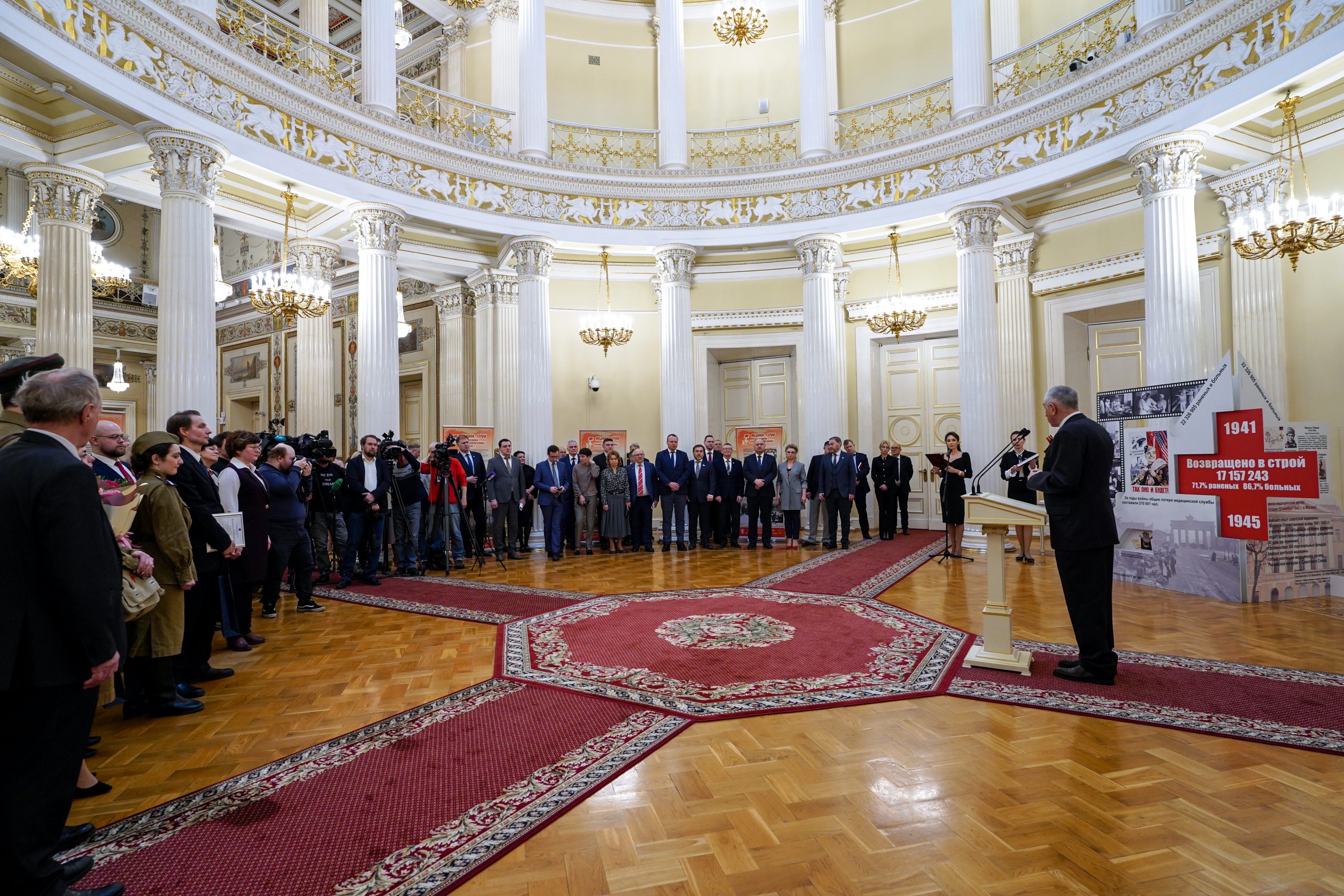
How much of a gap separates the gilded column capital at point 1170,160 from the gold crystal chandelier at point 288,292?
9.41m

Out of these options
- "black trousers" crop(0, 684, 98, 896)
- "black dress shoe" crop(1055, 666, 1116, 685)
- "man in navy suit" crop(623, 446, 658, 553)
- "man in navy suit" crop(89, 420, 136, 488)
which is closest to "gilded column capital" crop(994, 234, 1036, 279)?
"man in navy suit" crop(623, 446, 658, 553)

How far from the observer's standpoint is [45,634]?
1715 mm

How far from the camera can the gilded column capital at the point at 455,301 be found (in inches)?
461

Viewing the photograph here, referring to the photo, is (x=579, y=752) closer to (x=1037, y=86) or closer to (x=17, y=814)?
(x=17, y=814)

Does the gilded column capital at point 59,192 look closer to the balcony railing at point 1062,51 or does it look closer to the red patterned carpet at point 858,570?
the red patterned carpet at point 858,570

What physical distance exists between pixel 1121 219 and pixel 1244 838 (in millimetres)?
9022

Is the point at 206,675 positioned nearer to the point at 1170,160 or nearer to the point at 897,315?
the point at 897,315

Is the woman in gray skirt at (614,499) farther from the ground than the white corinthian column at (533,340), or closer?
closer

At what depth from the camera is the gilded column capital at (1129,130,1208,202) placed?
22.7 feet

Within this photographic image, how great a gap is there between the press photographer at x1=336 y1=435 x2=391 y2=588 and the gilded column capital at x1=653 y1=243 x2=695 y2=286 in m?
5.28

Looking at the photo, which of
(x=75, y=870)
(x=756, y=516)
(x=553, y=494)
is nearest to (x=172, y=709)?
(x=75, y=870)

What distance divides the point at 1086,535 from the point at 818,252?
24.1ft

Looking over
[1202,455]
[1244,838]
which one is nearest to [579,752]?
[1244,838]

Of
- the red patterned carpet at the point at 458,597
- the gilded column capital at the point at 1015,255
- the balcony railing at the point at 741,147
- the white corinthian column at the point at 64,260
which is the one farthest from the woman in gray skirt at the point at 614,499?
the gilded column capital at the point at 1015,255
